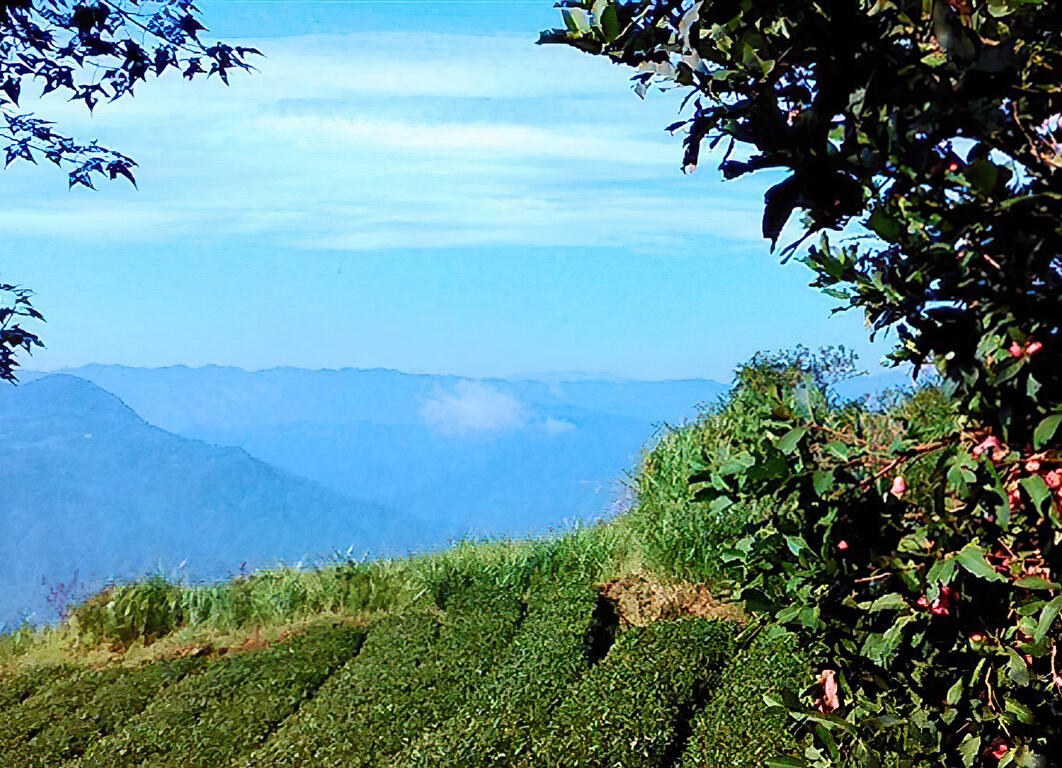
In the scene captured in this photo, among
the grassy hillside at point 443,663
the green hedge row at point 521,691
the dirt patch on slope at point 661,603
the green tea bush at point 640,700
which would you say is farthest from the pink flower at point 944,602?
the dirt patch on slope at point 661,603

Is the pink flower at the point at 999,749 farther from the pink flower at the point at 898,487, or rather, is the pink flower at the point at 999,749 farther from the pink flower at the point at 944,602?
the pink flower at the point at 898,487

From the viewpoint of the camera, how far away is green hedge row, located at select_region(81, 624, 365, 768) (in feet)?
15.9

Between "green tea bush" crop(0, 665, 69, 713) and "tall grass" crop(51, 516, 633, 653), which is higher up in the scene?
"tall grass" crop(51, 516, 633, 653)

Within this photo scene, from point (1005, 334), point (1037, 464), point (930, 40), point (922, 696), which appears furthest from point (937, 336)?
point (922, 696)

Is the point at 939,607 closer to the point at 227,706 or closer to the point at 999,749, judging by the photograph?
the point at 999,749

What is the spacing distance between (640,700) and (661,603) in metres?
1.61

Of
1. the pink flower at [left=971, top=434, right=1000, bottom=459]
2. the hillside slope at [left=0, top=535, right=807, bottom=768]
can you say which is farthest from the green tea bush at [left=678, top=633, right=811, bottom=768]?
the pink flower at [left=971, top=434, right=1000, bottom=459]

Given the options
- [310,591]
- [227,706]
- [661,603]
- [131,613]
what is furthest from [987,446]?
[131,613]

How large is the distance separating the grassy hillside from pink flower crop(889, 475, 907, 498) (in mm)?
1294

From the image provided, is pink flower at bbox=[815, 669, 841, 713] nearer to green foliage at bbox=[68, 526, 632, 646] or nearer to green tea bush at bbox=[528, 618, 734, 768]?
green tea bush at bbox=[528, 618, 734, 768]

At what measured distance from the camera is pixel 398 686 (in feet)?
17.0

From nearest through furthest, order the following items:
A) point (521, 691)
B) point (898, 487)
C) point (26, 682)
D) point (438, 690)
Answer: point (898, 487) → point (521, 691) → point (438, 690) → point (26, 682)

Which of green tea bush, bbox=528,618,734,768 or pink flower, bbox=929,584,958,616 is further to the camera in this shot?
green tea bush, bbox=528,618,734,768

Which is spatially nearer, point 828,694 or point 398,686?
point 828,694
